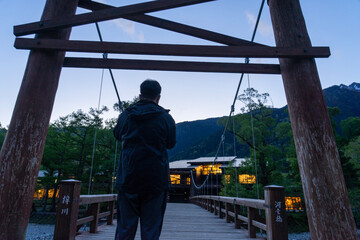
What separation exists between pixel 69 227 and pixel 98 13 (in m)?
2.35

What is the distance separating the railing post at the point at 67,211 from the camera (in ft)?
7.48

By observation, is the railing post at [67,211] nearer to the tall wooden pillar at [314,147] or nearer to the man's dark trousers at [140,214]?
the man's dark trousers at [140,214]

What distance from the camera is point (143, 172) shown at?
3.76 ft

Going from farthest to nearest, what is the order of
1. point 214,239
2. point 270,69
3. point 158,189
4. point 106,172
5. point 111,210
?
point 106,172
point 111,210
point 214,239
point 270,69
point 158,189

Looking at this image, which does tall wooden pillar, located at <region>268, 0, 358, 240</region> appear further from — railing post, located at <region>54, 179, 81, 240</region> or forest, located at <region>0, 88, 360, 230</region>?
forest, located at <region>0, 88, 360, 230</region>

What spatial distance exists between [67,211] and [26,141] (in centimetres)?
126

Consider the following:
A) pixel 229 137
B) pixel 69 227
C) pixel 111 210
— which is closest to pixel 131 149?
pixel 69 227

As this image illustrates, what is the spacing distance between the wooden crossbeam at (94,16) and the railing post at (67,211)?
172cm

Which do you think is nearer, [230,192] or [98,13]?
[98,13]

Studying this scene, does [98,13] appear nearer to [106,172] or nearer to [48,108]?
[48,108]

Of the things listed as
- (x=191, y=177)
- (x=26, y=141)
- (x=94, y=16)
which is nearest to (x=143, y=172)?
(x=26, y=141)

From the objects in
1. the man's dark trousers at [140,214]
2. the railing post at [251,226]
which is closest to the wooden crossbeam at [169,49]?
the man's dark trousers at [140,214]

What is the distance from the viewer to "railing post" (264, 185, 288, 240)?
2213 millimetres

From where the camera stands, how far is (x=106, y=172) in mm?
16641
